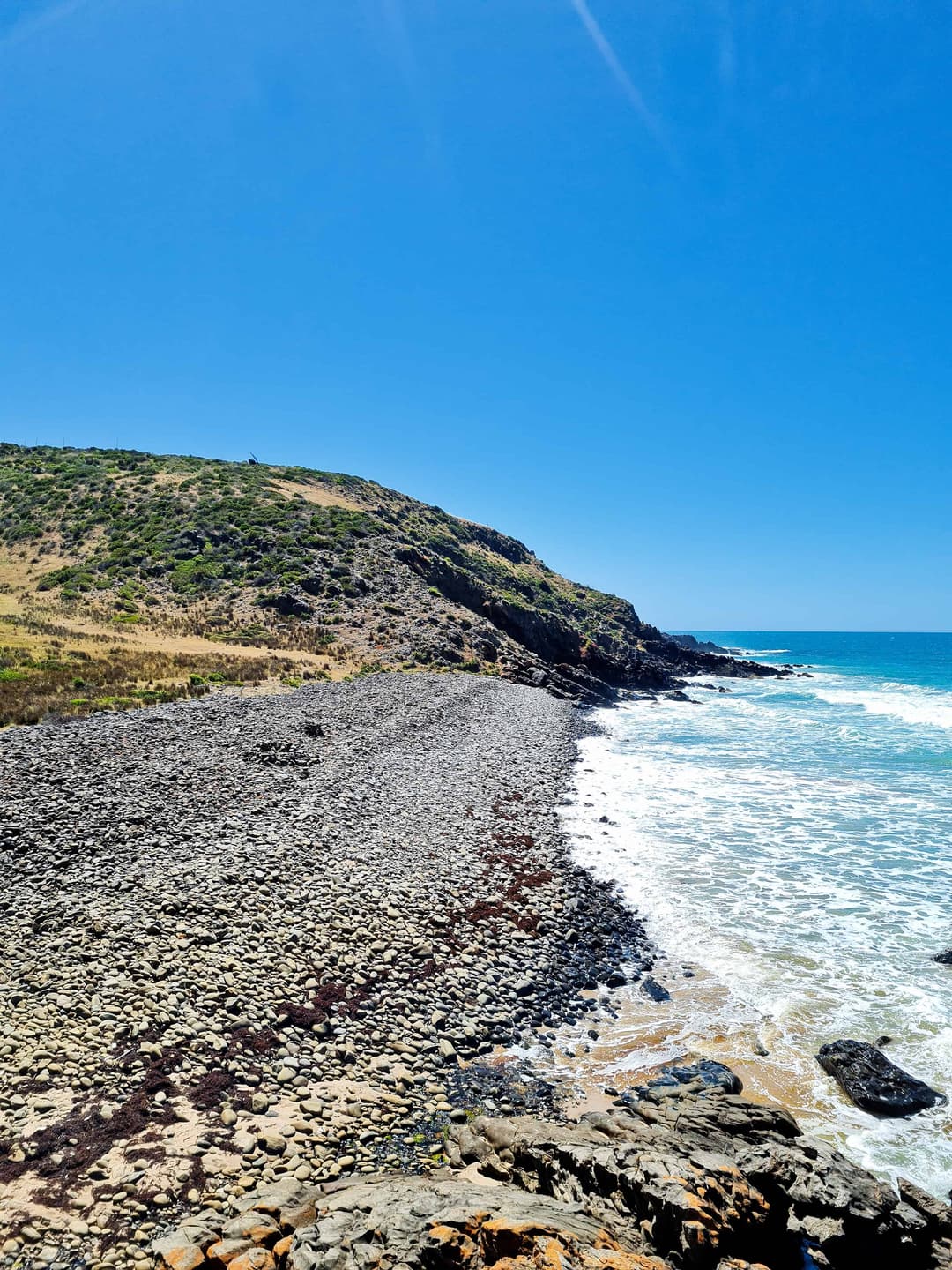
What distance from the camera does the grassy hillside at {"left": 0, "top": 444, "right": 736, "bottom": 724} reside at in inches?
1323

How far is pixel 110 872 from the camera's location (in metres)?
12.0

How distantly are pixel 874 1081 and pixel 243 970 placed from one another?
9.55 metres

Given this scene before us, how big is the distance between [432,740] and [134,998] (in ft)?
60.3

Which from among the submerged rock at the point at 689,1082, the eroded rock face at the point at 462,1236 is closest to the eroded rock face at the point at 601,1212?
the eroded rock face at the point at 462,1236

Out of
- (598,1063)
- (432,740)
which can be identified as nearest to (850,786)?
(432,740)

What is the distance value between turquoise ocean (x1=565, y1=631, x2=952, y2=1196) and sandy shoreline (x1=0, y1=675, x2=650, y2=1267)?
56.0 inches

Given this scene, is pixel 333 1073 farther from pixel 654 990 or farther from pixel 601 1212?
pixel 654 990

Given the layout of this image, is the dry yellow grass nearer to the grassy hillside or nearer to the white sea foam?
the grassy hillside

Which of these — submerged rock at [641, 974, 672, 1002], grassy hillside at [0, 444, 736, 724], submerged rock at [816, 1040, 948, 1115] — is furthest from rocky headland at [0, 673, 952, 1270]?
grassy hillside at [0, 444, 736, 724]

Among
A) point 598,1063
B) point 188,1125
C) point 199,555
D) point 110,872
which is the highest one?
point 199,555

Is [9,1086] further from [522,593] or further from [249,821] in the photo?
[522,593]

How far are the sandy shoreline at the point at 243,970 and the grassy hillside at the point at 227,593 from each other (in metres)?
11.1

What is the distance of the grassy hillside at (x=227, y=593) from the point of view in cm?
3359

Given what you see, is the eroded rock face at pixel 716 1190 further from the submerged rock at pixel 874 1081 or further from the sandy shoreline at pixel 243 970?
the submerged rock at pixel 874 1081
